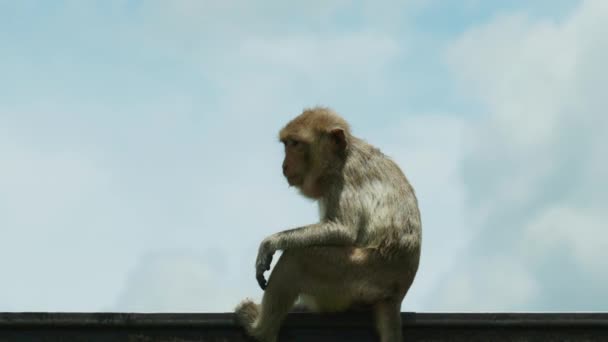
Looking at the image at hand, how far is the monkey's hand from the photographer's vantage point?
713 centimetres

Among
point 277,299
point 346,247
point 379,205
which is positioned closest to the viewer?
point 277,299

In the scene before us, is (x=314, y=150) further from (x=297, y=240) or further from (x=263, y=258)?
(x=263, y=258)

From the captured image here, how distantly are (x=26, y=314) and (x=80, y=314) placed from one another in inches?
15.0

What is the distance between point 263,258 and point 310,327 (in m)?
0.74

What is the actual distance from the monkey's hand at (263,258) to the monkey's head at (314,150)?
3.12 ft

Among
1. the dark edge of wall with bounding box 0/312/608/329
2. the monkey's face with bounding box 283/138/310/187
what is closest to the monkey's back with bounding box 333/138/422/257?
the monkey's face with bounding box 283/138/310/187

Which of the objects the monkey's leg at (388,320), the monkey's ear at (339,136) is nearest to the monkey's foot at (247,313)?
the monkey's leg at (388,320)

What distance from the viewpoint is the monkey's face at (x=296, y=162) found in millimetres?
8047

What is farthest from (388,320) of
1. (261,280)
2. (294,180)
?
(294,180)

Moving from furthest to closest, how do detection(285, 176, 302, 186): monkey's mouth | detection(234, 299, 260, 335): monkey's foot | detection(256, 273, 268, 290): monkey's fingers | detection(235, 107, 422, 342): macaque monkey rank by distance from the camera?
1. detection(285, 176, 302, 186): monkey's mouth
2. detection(256, 273, 268, 290): monkey's fingers
3. detection(235, 107, 422, 342): macaque monkey
4. detection(234, 299, 260, 335): monkey's foot

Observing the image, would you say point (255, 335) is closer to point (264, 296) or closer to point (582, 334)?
point (264, 296)

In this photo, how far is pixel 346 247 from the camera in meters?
7.26

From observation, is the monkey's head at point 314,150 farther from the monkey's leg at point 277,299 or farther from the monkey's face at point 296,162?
the monkey's leg at point 277,299

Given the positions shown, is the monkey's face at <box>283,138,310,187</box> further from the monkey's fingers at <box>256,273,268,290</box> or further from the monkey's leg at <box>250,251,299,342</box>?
the monkey's fingers at <box>256,273,268,290</box>
